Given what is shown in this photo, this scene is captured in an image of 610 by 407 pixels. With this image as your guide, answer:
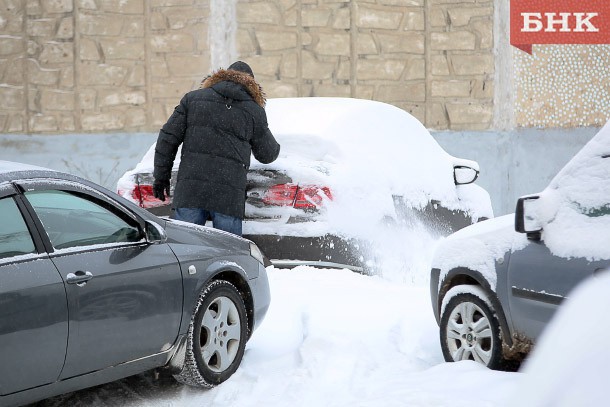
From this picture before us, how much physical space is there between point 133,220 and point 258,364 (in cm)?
125

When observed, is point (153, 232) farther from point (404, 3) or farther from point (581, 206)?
point (404, 3)

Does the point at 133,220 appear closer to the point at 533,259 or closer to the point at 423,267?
the point at 533,259

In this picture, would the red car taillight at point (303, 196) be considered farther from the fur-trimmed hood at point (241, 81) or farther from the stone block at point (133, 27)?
the stone block at point (133, 27)

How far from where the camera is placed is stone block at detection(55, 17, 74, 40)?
50.1 feet

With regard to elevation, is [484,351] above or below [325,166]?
below

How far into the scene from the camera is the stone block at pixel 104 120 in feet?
50.3

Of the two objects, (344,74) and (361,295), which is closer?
(361,295)

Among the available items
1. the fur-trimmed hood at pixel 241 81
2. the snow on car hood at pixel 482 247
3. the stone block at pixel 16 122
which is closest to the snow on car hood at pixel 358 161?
the fur-trimmed hood at pixel 241 81

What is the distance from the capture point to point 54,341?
4.70 m

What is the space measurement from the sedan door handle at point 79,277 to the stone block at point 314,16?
1073cm

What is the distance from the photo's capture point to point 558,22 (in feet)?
52.3

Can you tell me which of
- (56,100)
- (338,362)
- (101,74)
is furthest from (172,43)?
(338,362)

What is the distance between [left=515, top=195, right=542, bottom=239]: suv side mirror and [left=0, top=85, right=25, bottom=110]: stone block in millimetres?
11328

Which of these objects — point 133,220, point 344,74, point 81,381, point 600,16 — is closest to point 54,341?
point 81,381
